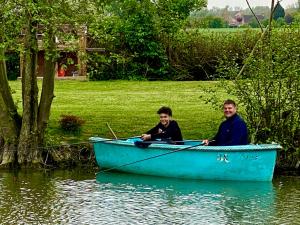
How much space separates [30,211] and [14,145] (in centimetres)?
502

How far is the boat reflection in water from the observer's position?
14.1 m

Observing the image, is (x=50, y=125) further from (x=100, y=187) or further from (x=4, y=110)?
(x=100, y=187)

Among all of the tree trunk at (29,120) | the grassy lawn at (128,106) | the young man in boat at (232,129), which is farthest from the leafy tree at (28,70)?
the young man in boat at (232,129)

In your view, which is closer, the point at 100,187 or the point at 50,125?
the point at 100,187

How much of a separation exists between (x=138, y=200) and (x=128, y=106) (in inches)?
453

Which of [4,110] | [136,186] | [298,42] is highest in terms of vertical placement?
[298,42]

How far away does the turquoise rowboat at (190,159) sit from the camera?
1720cm

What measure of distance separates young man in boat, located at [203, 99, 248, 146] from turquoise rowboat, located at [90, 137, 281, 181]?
345mm

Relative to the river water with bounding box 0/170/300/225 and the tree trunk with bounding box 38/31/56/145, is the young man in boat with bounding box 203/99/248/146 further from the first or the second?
the tree trunk with bounding box 38/31/56/145

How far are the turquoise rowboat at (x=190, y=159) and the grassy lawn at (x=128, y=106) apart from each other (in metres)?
1.70

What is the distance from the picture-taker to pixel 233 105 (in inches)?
691

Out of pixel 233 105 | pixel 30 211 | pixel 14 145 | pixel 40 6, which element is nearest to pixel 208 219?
pixel 30 211

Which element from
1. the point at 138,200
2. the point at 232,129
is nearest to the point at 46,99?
the point at 232,129

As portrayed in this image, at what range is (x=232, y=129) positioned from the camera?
17469mm
